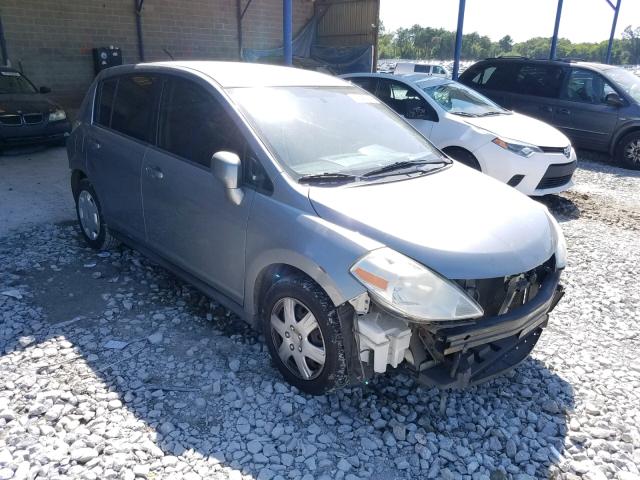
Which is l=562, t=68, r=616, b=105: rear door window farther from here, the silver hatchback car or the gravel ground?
the silver hatchback car

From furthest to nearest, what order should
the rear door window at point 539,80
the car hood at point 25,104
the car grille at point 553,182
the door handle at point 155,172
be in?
the rear door window at point 539,80 → the car hood at point 25,104 → the car grille at point 553,182 → the door handle at point 155,172

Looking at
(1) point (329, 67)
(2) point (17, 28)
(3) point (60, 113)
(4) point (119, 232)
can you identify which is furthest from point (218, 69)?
(1) point (329, 67)

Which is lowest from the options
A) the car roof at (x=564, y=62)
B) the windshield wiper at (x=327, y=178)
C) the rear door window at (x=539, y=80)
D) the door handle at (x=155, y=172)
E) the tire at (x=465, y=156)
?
the tire at (x=465, y=156)

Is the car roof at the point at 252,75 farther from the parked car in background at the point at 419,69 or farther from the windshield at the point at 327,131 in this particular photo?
the parked car in background at the point at 419,69

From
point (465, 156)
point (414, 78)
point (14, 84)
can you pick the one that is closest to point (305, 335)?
point (465, 156)

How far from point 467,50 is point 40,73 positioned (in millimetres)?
51818

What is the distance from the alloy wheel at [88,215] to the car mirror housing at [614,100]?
874 cm

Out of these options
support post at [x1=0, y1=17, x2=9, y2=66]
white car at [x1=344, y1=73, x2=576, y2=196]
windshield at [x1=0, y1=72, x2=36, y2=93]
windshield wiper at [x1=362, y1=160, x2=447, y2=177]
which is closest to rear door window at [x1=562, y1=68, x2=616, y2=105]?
white car at [x1=344, y1=73, x2=576, y2=196]

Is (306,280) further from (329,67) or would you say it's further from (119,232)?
(329,67)

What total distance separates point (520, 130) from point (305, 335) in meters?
5.10

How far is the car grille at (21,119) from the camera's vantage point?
8.38 metres

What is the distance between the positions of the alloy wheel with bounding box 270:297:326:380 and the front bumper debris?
0.54 meters

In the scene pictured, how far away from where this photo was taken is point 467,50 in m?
56.2

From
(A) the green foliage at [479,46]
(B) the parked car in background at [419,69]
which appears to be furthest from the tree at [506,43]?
(B) the parked car in background at [419,69]
